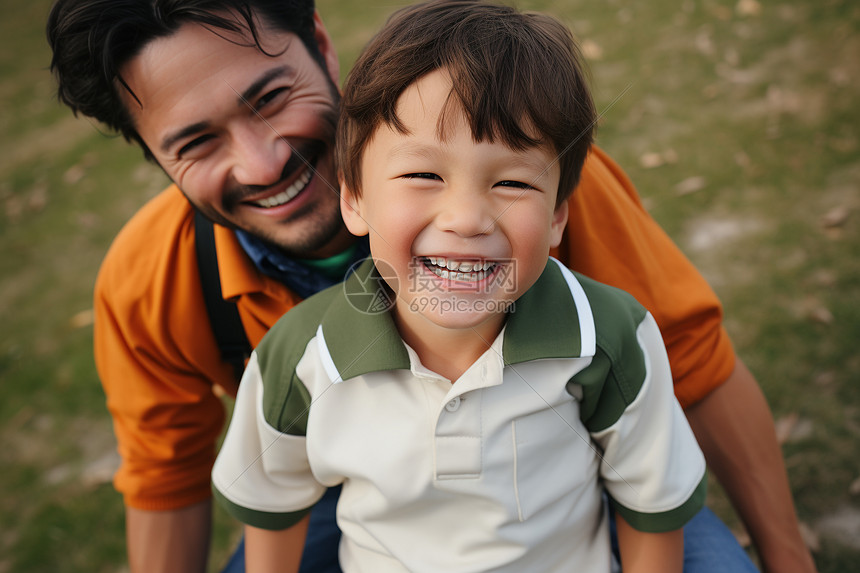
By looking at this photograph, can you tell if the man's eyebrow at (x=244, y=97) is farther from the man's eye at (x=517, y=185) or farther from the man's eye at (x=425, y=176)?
the man's eye at (x=517, y=185)

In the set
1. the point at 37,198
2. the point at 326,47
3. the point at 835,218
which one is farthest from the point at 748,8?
the point at 37,198

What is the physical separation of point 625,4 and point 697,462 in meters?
5.13

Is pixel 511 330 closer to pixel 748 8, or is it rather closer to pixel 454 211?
pixel 454 211

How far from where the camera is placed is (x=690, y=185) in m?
3.94

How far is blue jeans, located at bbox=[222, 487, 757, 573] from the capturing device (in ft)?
5.54

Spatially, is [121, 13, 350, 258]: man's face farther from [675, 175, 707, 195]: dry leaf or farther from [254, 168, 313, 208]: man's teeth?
[675, 175, 707, 195]: dry leaf

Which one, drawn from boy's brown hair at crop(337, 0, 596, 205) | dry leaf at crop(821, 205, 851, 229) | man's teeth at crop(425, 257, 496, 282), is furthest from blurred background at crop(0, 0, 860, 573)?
man's teeth at crop(425, 257, 496, 282)

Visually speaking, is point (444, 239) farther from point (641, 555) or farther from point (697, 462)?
point (641, 555)

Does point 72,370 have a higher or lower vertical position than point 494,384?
lower

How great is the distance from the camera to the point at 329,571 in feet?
6.12

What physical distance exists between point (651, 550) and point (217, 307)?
135 cm

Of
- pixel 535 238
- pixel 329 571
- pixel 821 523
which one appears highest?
pixel 535 238

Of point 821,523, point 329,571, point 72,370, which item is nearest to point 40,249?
point 72,370

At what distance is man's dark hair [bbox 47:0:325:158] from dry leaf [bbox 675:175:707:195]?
2.77 meters
